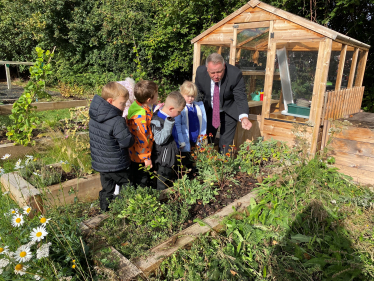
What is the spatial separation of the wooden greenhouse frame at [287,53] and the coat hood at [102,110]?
3.39 m

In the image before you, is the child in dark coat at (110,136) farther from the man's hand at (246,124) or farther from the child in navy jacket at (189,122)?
the man's hand at (246,124)

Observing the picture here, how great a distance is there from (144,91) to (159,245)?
181cm

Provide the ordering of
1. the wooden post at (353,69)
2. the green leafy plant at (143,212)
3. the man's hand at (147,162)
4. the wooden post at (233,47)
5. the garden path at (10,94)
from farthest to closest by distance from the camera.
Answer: the garden path at (10,94) < the wooden post at (353,69) < the wooden post at (233,47) < the man's hand at (147,162) < the green leafy plant at (143,212)

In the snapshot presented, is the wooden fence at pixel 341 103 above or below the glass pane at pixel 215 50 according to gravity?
below

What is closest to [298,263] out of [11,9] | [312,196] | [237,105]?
[312,196]

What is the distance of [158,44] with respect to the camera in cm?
1045

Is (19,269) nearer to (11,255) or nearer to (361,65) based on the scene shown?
(11,255)

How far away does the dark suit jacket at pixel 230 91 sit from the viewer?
418cm

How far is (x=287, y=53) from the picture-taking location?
16.6 feet

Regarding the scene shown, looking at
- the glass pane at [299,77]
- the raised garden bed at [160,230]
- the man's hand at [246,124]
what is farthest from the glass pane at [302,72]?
the raised garden bed at [160,230]

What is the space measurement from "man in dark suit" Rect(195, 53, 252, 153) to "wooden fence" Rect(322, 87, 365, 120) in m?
1.71

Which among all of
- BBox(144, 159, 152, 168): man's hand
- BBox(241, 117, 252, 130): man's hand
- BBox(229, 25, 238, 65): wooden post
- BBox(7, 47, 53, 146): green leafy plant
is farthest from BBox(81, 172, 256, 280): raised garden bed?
BBox(229, 25, 238, 65): wooden post

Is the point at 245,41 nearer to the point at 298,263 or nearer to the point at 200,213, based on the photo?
the point at 200,213

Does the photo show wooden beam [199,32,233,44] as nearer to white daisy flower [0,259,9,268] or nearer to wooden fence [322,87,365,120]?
wooden fence [322,87,365,120]
